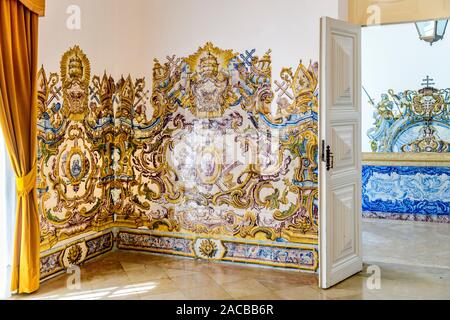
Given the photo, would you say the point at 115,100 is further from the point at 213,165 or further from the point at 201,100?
the point at 213,165

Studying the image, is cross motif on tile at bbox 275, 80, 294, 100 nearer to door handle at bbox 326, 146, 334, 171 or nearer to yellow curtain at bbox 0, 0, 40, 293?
door handle at bbox 326, 146, 334, 171

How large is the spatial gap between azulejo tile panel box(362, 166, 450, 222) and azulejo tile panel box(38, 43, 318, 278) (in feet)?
9.17

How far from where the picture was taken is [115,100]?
4.87m

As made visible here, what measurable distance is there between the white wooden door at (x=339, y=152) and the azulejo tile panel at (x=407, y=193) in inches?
103

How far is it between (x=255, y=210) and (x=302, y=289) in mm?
898

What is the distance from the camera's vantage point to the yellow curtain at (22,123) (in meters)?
3.46

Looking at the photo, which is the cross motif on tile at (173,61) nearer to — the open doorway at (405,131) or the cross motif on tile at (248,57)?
the cross motif on tile at (248,57)

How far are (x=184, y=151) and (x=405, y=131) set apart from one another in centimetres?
344

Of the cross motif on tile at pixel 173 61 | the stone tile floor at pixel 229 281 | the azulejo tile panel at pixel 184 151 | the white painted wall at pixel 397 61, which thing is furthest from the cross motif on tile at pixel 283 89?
the white painted wall at pixel 397 61

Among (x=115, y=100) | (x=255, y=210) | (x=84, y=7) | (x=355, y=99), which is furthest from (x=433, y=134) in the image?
(x=84, y=7)

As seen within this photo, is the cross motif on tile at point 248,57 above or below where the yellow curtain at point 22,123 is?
above

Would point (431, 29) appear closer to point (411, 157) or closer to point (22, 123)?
point (411, 157)

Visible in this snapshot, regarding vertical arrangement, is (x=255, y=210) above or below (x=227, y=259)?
above

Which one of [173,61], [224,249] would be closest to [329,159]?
[224,249]
